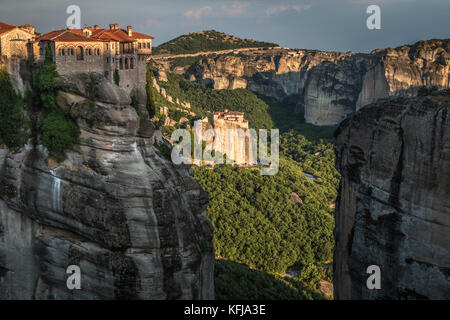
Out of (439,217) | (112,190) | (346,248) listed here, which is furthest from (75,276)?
(439,217)

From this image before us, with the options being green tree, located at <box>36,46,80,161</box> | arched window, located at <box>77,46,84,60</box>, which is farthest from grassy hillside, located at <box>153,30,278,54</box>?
green tree, located at <box>36,46,80,161</box>

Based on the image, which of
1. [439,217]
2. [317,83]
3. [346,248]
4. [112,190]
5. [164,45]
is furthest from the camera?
[164,45]

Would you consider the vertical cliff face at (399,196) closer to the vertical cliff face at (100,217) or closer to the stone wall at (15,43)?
the vertical cliff face at (100,217)

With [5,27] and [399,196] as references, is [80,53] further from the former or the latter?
[399,196]

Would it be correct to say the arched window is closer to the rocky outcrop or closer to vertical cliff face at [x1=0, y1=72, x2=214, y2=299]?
vertical cliff face at [x1=0, y1=72, x2=214, y2=299]

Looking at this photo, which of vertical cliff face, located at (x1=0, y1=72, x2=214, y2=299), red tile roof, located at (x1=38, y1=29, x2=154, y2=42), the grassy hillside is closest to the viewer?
vertical cliff face, located at (x1=0, y1=72, x2=214, y2=299)
